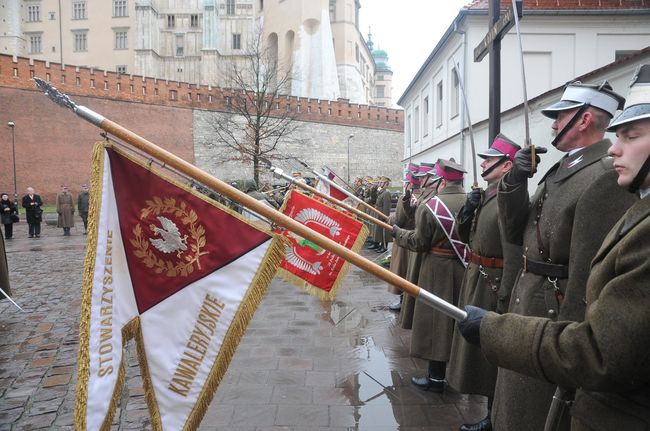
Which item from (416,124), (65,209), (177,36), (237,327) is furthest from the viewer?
(177,36)

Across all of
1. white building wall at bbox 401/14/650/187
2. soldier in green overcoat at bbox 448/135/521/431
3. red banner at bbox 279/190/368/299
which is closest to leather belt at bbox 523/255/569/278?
soldier in green overcoat at bbox 448/135/521/431

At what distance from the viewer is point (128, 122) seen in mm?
37844

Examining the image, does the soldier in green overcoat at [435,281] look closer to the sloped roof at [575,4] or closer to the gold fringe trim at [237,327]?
the gold fringe trim at [237,327]

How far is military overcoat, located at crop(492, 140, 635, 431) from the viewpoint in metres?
2.26

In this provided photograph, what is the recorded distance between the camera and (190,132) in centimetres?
4128

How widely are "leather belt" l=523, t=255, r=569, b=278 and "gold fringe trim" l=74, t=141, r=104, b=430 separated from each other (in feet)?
7.07

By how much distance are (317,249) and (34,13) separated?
6868cm

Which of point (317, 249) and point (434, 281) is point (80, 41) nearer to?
point (317, 249)

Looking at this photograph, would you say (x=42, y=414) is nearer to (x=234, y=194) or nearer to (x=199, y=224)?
(x=199, y=224)

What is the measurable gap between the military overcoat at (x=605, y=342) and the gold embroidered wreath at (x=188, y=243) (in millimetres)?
1415

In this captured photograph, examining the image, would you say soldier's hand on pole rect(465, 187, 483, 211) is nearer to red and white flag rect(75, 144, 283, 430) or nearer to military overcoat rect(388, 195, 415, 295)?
red and white flag rect(75, 144, 283, 430)

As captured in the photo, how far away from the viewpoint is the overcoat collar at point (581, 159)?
2.49m

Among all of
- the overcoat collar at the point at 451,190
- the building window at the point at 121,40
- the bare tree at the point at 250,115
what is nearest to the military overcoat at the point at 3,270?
the overcoat collar at the point at 451,190

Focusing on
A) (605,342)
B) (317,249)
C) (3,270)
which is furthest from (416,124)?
(605,342)
